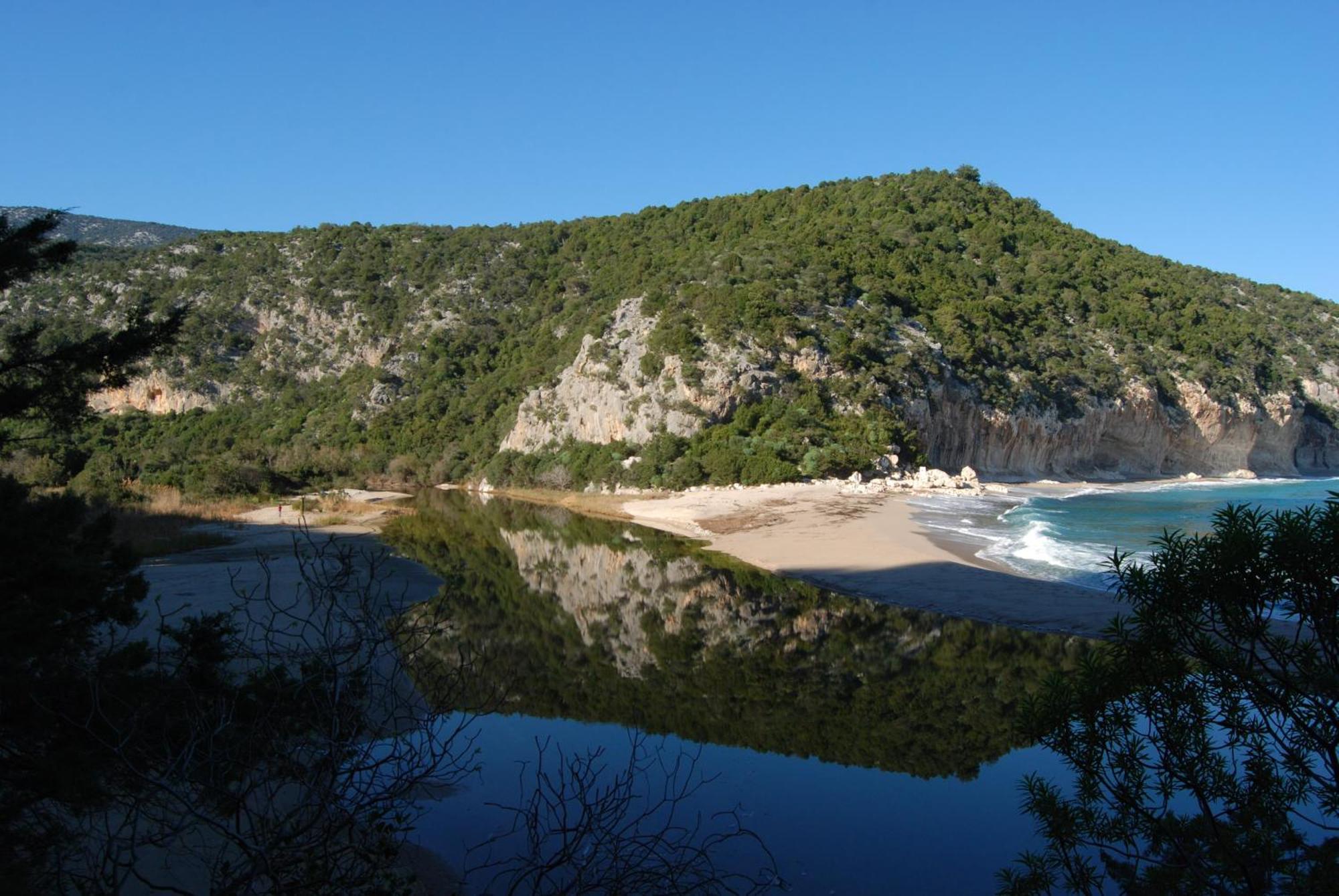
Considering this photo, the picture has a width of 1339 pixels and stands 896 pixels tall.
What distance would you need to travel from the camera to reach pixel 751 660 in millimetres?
14648

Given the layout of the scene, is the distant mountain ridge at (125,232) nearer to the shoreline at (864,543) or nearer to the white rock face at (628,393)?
the white rock face at (628,393)

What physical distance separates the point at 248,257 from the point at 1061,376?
74.5 m

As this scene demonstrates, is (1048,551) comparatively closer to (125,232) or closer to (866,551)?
(866,551)

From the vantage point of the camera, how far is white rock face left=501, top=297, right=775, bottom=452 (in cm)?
4709

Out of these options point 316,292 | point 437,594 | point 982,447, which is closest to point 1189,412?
point 982,447

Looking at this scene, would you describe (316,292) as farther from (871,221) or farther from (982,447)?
(982,447)

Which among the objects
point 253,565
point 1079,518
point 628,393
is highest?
point 628,393

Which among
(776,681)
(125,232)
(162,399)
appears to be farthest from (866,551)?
(125,232)

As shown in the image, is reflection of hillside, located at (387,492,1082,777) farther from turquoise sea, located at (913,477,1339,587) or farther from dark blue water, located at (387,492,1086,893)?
turquoise sea, located at (913,477,1339,587)

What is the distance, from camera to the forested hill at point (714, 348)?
48.2 metres

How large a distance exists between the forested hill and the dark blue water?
936 inches

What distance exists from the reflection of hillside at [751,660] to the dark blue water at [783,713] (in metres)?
0.04

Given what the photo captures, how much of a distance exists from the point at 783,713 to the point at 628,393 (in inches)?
1554

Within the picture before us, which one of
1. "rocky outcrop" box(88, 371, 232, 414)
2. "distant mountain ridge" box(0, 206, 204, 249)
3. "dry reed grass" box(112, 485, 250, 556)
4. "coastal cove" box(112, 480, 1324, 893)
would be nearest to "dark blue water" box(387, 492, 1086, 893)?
"coastal cove" box(112, 480, 1324, 893)
